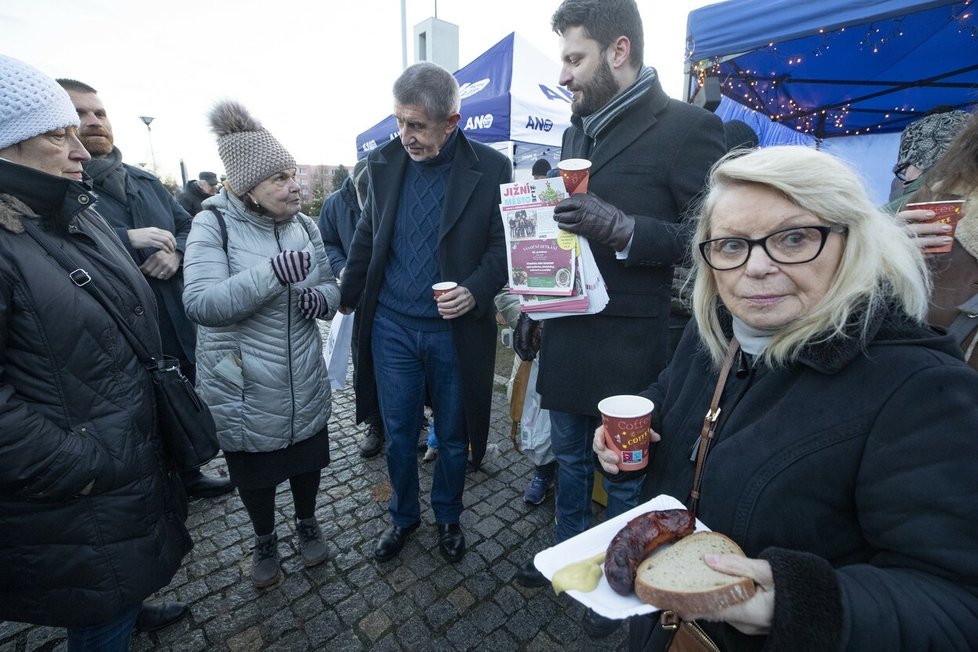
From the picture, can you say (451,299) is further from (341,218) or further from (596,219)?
(341,218)

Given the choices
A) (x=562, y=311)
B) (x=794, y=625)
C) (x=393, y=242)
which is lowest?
(x=794, y=625)

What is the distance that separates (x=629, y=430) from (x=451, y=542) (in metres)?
1.83

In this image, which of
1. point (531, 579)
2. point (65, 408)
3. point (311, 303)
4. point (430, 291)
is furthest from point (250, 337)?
point (531, 579)

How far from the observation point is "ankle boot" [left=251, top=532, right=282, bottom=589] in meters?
2.50

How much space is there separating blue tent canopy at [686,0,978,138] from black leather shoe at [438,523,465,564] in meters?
4.38

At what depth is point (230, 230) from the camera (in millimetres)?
Answer: 2248

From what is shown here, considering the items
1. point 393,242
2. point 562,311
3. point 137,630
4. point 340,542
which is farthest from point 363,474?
point 562,311

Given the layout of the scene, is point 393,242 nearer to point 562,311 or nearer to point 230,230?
point 230,230

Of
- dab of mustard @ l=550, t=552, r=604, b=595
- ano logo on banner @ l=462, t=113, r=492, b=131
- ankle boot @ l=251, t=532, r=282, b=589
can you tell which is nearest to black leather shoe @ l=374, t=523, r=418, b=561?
ankle boot @ l=251, t=532, r=282, b=589

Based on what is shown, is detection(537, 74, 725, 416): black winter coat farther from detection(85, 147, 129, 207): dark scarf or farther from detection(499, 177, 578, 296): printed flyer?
detection(85, 147, 129, 207): dark scarf

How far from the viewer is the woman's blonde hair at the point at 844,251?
38.8 inches

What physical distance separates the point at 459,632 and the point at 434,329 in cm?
156

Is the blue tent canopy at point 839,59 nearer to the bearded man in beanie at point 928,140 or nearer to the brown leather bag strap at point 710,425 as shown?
the bearded man in beanie at point 928,140

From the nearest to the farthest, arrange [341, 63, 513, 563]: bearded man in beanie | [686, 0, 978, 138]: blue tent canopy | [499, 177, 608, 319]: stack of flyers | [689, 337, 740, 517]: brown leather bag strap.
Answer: [689, 337, 740, 517]: brown leather bag strap → [499, 177, 608, 319]: stack of flyers → [341, 63, 513, 563]: bearded man in beanie → [686, 0, 978, 138]: blue tent canopy
